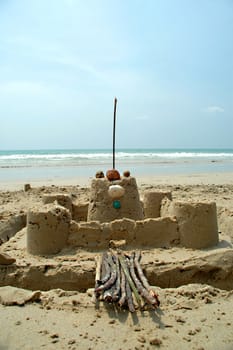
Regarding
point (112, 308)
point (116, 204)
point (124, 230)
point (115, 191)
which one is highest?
point (115, 191)

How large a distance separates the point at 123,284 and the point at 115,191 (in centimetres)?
195

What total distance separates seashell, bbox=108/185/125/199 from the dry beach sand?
97 centimetres

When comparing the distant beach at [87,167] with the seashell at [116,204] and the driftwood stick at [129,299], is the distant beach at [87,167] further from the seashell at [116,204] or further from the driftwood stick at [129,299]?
the driftwood stick at [129,299]

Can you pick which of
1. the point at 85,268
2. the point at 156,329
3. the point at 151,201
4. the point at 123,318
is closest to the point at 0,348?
the point at 123,318

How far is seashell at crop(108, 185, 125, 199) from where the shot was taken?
16.6ft

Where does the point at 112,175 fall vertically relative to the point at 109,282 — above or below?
above

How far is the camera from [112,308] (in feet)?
10.1

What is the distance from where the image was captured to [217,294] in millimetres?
3367

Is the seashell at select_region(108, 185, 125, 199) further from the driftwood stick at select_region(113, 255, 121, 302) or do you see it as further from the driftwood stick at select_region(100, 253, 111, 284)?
the driftwood stick at select_region(113, 255, 121, 302)

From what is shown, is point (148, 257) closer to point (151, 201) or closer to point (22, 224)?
point (151, 201)

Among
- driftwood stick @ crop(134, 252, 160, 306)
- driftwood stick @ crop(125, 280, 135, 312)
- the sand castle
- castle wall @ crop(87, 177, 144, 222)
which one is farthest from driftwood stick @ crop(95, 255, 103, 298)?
castle wall @ crop(87, 177, 144, 222)

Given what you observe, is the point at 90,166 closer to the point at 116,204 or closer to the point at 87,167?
the point at 87,167

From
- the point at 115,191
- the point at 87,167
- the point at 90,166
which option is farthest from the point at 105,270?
the point at 90,166

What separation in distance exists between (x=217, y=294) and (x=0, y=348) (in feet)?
6.43
